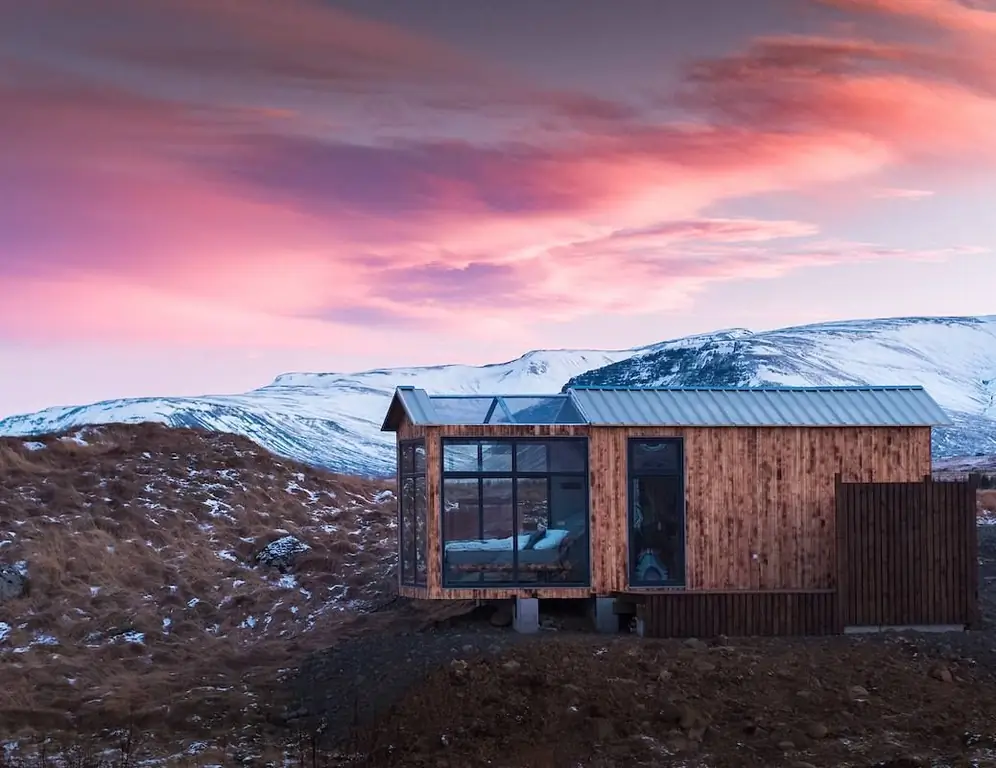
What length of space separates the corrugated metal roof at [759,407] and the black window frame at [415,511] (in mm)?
2662

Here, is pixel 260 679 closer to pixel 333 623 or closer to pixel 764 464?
pixel 333 623

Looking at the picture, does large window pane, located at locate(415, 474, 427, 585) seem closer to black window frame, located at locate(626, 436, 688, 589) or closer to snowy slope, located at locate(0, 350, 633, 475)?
black window frame, located at locate(626, 436, 688, 589)

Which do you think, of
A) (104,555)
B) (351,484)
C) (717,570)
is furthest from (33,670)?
(351,484)

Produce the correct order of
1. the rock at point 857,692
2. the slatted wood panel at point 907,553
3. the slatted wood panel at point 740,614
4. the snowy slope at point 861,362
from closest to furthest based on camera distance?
1. the rock at point 857,692
2. the slatted wood panel at point 740,614
3. the slatted wood panel at point 907,553
4. the snowy slope at point 861,362

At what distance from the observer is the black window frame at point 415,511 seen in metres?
20.0

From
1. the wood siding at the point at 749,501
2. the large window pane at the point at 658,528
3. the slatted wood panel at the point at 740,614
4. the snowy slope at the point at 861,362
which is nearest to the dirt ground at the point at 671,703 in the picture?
the slatted wood panel at the point at 740,614

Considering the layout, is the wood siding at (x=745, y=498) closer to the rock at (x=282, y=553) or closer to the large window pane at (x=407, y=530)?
the large window pane at (x=407, y=530)

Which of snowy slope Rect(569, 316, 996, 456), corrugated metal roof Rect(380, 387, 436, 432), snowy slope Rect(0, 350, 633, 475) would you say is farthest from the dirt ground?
snowy slope Rect(569, 316, 996, 456)

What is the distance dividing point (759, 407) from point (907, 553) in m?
3.26

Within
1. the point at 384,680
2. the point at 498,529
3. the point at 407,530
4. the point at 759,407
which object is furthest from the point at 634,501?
the point at 384,680

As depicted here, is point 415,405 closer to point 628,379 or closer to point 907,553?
point 907,553

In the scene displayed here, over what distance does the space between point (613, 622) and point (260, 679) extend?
554 centimetres

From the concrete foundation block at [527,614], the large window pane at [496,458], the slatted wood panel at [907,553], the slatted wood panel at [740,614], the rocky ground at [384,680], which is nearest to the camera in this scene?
the rocky ground at [384,680]

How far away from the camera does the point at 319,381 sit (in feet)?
536
